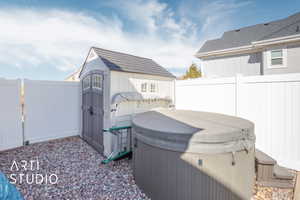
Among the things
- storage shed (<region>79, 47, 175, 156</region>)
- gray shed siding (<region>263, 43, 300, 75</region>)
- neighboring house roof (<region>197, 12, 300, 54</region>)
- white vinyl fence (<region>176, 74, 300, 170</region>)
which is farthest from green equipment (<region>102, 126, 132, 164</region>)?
neighboring house roof (<region>197, 12, 300, 54</region>)

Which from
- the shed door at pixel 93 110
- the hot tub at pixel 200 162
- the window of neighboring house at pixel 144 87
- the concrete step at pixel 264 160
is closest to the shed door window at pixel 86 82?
the shed door at pixel 93 110

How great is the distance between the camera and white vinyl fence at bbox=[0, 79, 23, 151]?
14.0ft

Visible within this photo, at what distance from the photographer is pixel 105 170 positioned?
3.31 meters

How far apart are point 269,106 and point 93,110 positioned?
446 centimetres

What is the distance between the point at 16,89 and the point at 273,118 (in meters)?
6.70

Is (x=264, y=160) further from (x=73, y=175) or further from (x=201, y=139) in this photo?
(x=73, y=175)

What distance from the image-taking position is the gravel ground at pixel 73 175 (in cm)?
248

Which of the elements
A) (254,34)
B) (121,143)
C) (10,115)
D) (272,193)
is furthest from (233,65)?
(10,115)

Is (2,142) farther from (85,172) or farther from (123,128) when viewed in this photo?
(123,128)

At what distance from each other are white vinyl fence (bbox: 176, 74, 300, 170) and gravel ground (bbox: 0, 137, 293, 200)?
97 centimetres

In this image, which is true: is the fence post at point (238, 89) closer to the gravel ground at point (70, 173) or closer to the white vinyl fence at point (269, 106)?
the white vinyl fence at point (269, 106)

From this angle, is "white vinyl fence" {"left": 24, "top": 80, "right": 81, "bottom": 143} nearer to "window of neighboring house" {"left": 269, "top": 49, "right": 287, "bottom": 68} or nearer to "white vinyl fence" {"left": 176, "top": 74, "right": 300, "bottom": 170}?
"white vinyl fence" {"left": 176, "top": 74, "right": 300, "bottom": 170}

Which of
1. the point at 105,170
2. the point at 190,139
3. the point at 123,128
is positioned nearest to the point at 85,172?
the point at 105,170

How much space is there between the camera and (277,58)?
7449 millimetres
